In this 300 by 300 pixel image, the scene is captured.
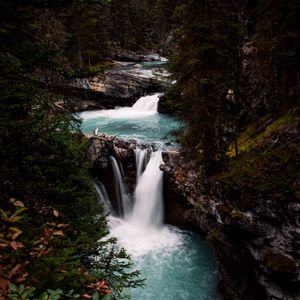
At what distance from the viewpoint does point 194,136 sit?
39.0ft

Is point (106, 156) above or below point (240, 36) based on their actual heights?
below

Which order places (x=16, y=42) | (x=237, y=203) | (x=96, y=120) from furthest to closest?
(x=96, y=120), (x=237, y=203), (x=16, y=42)

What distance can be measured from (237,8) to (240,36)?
870mm

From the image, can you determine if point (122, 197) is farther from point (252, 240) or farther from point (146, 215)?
point (252, 240)

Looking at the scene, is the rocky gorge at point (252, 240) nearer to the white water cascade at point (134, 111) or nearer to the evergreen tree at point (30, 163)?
the evergreen tree at point (30, 163)

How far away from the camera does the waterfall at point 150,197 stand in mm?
17234

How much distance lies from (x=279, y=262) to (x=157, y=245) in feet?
26.8

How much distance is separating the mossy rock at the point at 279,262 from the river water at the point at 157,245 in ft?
15.6

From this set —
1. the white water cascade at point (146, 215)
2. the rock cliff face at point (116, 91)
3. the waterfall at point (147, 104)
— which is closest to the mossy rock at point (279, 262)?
the white water cascade at point (146, 215)

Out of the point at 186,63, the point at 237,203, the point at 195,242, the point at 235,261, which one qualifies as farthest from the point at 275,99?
the point at 195,242

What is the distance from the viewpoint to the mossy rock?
766 centimetres

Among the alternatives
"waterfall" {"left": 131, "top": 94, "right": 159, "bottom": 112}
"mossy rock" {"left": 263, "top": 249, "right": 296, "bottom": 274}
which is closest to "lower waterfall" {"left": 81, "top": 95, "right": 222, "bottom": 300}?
"mossy rock" {"left": 263, "top": 249, "right": 296, "bottom": 274}

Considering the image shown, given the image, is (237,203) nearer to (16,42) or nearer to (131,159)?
(16,42)

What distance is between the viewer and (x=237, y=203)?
9.05 metres
